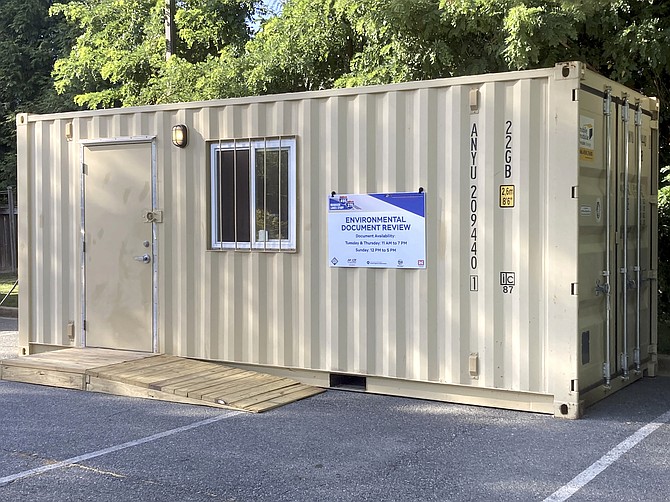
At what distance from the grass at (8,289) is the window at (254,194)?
8.36 meters

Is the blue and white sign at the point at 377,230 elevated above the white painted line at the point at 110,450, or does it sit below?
above

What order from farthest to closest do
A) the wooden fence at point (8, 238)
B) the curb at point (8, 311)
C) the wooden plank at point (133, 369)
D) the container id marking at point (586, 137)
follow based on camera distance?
the wooden fence at point (8, 238) → the curb at point (8, 311) → the wooden plank at point (133, 369) → the container id marking at point (586, 137)

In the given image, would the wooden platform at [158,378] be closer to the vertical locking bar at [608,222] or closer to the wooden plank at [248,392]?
the wooden plank at [248,392]

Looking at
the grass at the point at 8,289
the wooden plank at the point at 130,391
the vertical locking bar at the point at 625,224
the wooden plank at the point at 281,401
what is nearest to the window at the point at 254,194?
the wooden plank at the point at 281,401

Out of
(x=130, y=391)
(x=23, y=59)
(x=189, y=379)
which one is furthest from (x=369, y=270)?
(x=23, y=59)

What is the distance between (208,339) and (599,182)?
13.9ft

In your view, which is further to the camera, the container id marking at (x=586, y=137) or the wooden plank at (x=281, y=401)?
the wooden plank at (x=281, y=401)

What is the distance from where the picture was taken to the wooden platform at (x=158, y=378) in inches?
283

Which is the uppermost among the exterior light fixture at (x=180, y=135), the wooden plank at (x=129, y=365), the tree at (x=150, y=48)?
the tree at (x=150, y=48)

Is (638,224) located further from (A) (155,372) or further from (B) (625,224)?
(A) (155,372)

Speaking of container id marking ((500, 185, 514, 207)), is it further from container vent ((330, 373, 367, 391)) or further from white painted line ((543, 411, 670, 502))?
container vent ((330, 373, 367, 391))

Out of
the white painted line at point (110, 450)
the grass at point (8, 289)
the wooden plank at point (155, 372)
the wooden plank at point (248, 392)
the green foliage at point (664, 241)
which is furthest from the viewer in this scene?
the grass at point (8, 289)

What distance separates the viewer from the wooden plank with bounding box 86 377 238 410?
23.6ft

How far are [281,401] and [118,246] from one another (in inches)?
120
